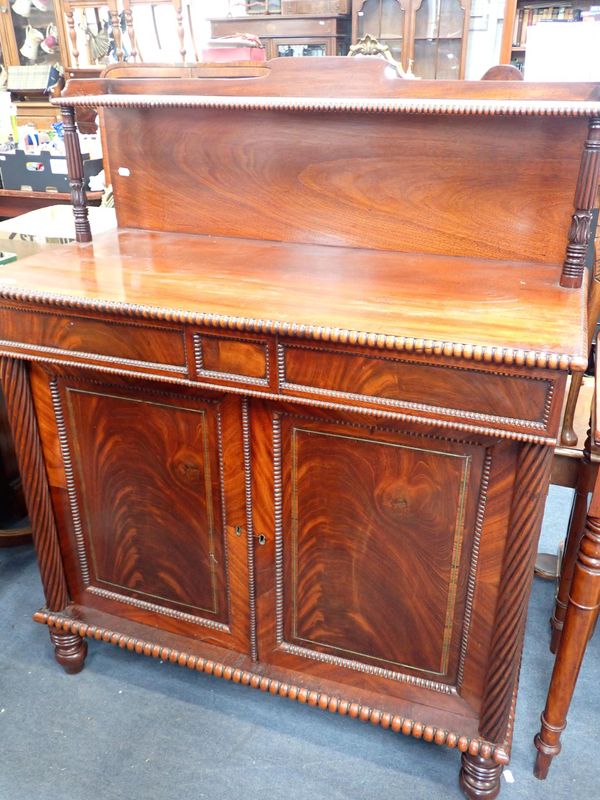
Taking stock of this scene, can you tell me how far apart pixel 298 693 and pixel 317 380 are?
0.74 metres

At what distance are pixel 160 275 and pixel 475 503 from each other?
0.76 metres

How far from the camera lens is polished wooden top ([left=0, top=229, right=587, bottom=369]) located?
1.03 m

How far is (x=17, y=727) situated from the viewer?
157cm

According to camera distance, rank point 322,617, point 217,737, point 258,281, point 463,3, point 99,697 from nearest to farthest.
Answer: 1. point 258,281
2. point 322,617
3. point 217,737
4. point 99,697
5. point 463,3

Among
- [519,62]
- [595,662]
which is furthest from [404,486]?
[519,62]

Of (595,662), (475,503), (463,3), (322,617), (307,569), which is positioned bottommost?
(595,662)

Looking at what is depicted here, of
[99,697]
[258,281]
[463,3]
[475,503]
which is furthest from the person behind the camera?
[463,3]

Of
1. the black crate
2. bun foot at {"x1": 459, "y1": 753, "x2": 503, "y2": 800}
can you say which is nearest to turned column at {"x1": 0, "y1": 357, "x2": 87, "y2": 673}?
bun foot at {"x1": 459, "y1": 753, "x2": 503, "y2": 800}

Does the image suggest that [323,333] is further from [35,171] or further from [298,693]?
[35,171]

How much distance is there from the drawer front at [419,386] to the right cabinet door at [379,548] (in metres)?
0.09

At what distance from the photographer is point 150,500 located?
147cm

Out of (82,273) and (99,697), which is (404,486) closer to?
(82,273)

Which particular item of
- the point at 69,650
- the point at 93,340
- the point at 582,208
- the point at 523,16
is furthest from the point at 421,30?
the point at 69,650

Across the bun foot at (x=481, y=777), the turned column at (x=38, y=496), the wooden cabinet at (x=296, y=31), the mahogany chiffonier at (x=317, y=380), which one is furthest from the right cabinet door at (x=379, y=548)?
the wooden cabinet at (x=296, y=31)
